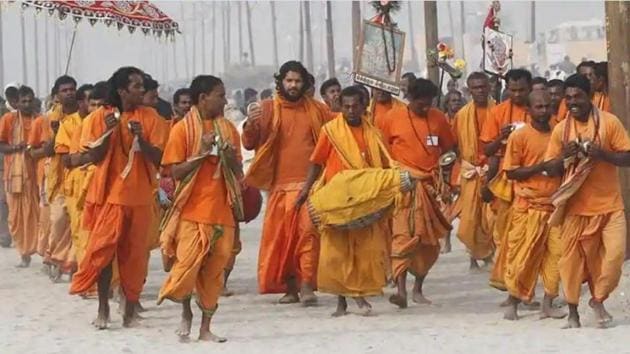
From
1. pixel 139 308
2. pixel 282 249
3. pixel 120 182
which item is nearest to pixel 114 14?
pixel 282 249

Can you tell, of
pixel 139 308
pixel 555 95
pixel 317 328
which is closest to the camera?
pixel 317 328

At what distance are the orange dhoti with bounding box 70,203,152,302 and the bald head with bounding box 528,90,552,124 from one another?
2.85 meters

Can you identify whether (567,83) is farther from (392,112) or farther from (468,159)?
(468,159)

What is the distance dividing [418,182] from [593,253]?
6.73ft

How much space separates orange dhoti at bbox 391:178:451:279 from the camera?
442 inches

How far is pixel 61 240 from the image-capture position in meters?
13.3

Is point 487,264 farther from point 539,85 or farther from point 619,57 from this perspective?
→ point 539,85

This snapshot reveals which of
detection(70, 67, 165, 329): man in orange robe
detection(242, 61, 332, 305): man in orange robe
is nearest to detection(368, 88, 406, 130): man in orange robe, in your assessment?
detection(242, 61, 332, 305): man in orange robe

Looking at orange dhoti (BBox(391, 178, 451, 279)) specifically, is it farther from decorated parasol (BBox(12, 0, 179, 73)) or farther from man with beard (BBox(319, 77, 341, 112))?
decorated parasol (BBox(12, 0, 179, 73))

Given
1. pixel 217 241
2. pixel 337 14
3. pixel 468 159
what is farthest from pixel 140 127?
pixel 337 14

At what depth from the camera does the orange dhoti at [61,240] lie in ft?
43.3

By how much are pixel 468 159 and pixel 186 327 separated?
4.33 metres

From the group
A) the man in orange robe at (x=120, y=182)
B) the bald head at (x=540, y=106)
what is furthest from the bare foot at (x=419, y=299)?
the man in orange robe at (x=120, y=182)

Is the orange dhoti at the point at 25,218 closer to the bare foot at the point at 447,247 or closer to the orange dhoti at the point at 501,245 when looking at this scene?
the bare foot at the point at 447,247
